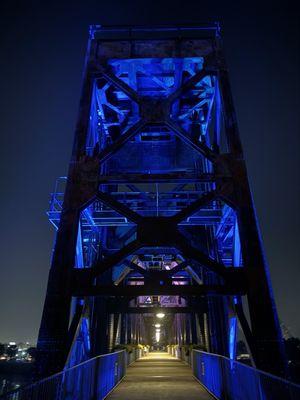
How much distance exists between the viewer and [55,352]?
693 centimetres

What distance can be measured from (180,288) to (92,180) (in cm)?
395

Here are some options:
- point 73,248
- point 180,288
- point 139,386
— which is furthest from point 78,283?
point 139,386

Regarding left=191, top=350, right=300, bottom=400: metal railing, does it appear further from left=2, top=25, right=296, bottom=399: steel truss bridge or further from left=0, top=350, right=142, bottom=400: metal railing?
left=0, top=350, right=142, bottom=400: metal railing

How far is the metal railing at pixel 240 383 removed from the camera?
4.52 m

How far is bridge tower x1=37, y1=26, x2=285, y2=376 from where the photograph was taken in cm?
757

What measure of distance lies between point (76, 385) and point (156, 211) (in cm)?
662

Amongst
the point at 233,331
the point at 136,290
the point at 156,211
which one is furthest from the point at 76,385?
the point at 156,211

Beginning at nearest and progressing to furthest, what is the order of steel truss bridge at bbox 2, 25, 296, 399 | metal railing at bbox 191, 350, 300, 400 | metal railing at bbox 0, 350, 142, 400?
1. metal railing at bbox 0, 350, 142, 400
2. metal railing at bbox 191, 350, 300, 400
3. steel truss bridge at bbox 2, 25, 296, 399

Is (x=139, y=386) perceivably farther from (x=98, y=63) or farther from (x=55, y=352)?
(x=98, y=63)

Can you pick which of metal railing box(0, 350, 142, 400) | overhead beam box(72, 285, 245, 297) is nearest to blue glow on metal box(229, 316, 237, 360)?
overhead beam box(72, 285, 245, 297)

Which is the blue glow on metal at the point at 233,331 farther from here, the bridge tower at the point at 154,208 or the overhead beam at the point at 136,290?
the overhead beam at the point at 136,290

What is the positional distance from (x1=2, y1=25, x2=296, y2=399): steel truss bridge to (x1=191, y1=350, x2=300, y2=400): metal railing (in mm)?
116

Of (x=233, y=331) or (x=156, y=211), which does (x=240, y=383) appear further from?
(x=156, y=211)

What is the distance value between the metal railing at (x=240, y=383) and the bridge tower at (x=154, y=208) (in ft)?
2.21
